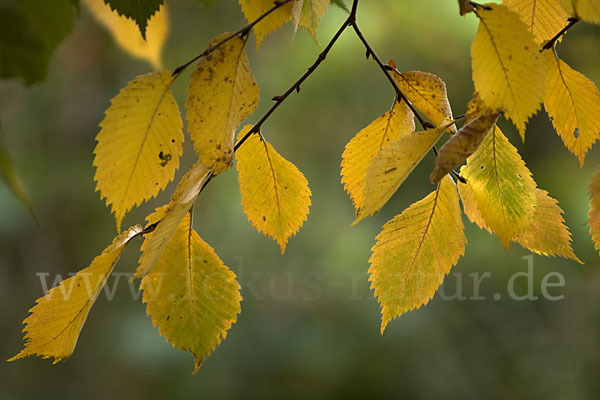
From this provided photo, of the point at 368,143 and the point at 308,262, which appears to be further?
the point at 308,262

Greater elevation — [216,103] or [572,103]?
[216,103]

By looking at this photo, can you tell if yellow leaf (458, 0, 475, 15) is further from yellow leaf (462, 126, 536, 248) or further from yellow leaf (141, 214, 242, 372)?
yellow leaf (141, 214, 242, 372)

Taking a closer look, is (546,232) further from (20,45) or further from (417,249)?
(20,45)

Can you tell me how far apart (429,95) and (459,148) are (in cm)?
12

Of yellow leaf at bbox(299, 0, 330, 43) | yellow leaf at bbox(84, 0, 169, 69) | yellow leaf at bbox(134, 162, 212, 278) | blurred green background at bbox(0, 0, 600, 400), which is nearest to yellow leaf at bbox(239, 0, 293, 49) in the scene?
yellow leaf at bbox(299, 0, 330, 43)

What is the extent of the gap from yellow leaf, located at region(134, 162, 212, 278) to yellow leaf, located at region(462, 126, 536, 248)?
21cm

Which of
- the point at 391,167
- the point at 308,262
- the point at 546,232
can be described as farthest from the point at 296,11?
the point at 308,262

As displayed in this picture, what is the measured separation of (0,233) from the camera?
285cm

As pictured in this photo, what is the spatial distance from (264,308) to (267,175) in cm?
257

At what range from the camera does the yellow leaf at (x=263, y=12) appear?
18.1 inches

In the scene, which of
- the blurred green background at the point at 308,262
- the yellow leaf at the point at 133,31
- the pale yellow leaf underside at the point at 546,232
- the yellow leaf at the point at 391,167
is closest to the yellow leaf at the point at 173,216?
the yellow leaf at the point at 391,167

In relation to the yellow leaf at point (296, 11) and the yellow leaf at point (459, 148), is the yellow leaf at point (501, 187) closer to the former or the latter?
the yellow leaf at point (459, 148)

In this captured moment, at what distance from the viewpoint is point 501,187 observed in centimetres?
42

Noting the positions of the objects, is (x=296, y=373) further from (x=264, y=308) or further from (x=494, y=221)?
(x=494, y=221)
